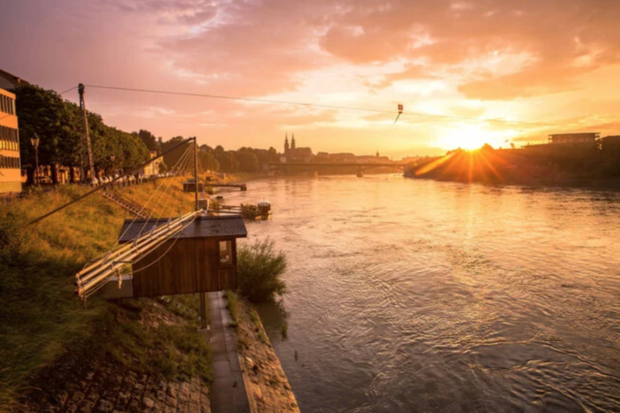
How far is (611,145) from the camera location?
13138 cm

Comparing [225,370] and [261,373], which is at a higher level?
[225,370]

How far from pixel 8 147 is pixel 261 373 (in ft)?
124

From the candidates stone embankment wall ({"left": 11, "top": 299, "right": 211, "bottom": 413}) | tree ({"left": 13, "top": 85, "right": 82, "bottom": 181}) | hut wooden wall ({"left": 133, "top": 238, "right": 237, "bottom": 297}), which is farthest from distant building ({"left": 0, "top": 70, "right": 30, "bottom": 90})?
stone embankment wall ({"left": 11, "top": 299, "right": 211, "bottom": 413})

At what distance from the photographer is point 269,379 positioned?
1598 centimetres

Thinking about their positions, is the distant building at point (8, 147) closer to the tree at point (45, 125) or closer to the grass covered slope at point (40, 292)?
the tree at point (45, 125)

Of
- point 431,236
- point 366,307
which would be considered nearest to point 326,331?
point 366,307

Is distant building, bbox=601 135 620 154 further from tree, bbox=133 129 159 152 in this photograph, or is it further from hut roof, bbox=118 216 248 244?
tree, bbox=133 129 159 152

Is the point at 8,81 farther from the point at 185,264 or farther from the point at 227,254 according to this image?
the point at 227,254

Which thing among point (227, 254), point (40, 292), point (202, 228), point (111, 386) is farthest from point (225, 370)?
point (40, 292)

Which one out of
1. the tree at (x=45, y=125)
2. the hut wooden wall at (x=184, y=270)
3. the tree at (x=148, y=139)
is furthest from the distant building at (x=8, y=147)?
the tree at (x=148, y=139)

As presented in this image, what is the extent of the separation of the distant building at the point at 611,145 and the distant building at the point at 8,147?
158 m

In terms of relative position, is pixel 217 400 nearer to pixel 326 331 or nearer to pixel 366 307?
pixel 326 331

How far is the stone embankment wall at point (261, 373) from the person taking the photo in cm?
1377

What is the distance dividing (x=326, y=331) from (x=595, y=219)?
54954 mm
